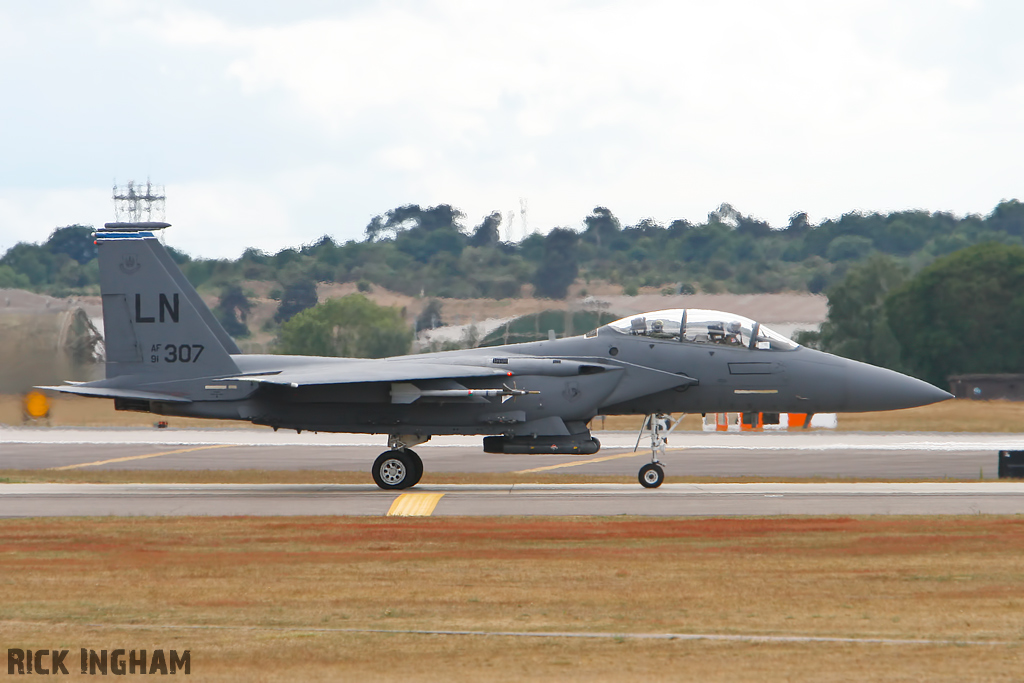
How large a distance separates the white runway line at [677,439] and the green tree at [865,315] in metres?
18.2

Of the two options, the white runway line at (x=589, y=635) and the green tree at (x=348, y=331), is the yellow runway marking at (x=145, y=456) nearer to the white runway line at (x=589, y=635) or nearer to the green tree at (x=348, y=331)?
the green tree at (x=348, y=331)

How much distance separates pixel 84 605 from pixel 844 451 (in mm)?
28243

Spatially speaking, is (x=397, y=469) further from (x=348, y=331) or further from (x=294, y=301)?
(x=294, y=301)

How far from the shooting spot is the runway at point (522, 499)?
1730cm

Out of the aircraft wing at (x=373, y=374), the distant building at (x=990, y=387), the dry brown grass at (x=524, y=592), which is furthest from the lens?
the distant building at (x=990, y=387)

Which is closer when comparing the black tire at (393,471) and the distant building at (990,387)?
the black tire at (393,471)

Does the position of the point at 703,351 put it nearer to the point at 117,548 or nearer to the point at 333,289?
the point at 117,548

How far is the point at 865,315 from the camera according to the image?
65188 mm

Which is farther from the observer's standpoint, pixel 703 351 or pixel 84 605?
pixel 703 351

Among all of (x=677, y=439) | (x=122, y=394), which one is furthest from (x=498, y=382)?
(x=677, y=439)

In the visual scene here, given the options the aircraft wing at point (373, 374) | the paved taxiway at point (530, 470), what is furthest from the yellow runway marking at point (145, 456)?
the aircraft wing at point (373, 374)

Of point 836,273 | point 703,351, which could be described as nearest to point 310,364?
point 703,351

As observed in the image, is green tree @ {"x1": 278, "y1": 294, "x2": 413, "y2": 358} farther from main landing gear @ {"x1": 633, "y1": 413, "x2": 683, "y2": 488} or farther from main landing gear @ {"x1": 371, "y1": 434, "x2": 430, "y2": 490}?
main landing gear @ {"x1": 633, "y1": 413, "x2": 683, "y2": 488}

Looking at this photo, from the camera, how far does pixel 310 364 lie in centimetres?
2197
